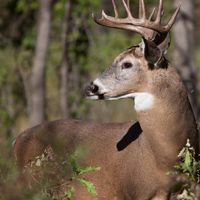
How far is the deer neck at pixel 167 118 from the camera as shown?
15.5ft

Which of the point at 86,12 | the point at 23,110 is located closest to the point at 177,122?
the point at 86,12

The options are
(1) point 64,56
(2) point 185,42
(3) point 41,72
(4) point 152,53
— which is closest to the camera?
(4) point 152,53

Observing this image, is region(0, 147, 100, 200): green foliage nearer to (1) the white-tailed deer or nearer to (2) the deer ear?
(1) the white-tailed deer

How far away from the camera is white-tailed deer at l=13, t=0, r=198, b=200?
4750 mm

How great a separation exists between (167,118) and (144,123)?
24 centimetres

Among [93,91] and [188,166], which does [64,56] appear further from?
[188,166]

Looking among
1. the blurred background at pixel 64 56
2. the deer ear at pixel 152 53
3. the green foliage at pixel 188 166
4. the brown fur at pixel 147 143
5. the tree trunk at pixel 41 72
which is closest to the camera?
the green foliage at pixel 188 166

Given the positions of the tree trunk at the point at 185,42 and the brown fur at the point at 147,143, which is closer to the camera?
the brown fur at the point at 147,143

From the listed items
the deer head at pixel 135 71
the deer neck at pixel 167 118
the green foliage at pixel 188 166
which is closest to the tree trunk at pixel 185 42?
the deer head at pixel 135 71

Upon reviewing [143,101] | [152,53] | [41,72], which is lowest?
[41,72]

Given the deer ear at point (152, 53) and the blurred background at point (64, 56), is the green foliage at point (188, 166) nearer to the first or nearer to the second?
the deer ear at point (152, 53)

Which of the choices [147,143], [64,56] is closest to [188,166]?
[147,143]

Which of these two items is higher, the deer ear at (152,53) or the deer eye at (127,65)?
the deer ear at (152,53)

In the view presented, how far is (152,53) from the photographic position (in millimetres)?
4902
